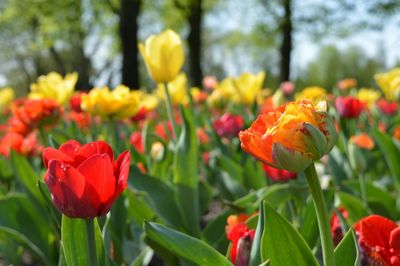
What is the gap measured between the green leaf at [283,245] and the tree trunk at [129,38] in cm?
828

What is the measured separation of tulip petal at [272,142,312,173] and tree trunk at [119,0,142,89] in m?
8.36

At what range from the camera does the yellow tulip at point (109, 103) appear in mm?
1649

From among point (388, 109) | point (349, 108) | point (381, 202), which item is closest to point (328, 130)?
point (381, 202)

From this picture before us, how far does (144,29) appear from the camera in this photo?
74.8 ft

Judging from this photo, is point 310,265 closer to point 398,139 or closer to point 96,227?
point 96,227

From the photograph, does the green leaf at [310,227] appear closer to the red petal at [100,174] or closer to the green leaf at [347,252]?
the green leaf at [347,252]

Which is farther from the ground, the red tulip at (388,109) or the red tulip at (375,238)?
the red tulip at (375,238)

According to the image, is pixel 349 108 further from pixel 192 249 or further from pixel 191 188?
pixel 192 249

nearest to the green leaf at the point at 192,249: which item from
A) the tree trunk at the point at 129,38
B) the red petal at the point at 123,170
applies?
the red petal at the point at 123,170

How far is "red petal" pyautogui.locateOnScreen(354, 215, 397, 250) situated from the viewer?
71 cm

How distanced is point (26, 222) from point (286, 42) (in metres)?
12.4

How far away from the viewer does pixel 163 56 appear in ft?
5.10

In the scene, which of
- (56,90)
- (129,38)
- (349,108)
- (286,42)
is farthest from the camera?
(286,42)

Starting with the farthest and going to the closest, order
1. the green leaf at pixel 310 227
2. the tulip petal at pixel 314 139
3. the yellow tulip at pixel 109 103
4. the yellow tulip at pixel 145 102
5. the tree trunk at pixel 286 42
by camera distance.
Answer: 1. the tree trunk at pixel 286 42
2. the yellow tulip at pixel 145 102
3. the yellow tulip at pixel 109 103
4. the green leaf at pixel 310 227
5. the tulip petal at pixel 314 139
